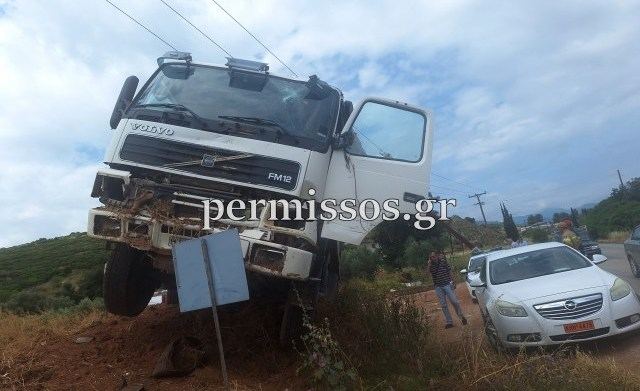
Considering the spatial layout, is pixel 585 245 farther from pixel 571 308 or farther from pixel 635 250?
pixel 571 308

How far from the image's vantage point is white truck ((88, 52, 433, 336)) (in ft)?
15.9

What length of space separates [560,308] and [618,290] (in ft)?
2.67

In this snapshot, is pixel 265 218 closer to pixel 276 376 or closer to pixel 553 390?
pixel 276 376

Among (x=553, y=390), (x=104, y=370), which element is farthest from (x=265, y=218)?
(x=553, y=390)

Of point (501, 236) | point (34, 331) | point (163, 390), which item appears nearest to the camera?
point (163, 390)

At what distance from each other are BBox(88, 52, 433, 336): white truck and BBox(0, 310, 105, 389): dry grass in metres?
0.97

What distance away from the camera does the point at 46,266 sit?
32375 mm

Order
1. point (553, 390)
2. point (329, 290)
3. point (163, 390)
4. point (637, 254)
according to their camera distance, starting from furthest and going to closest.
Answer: point (637, 254) < point (329, 290) < point (163, 390) < point (553, 390)

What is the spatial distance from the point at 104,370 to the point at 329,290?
2508 millimetres

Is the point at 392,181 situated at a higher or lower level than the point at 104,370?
higher

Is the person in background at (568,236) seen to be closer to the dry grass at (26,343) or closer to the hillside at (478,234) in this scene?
the dry grass at (26,343)

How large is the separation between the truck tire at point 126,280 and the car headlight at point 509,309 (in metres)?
4.01

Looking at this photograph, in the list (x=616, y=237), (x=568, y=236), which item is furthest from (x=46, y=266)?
(x=616, y=237)

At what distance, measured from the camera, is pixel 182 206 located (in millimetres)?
5051
